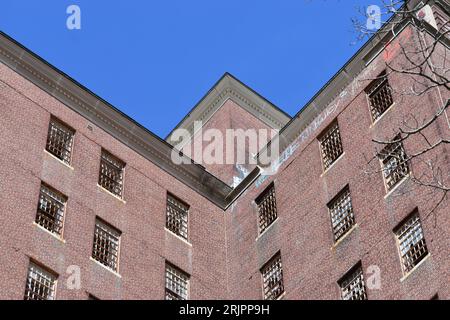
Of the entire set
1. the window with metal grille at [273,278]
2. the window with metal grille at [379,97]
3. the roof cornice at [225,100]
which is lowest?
the window with metal grille at [273,278]

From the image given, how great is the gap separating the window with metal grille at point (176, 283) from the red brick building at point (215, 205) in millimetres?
51

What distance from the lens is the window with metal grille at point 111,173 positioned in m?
41.7

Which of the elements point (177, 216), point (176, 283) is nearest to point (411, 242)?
point (176, 283)

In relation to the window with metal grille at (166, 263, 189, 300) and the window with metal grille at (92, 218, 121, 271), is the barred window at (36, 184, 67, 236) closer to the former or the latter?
the window with metal grille at (92, 218, 121, 271)

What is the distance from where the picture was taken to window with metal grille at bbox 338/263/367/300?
117ft

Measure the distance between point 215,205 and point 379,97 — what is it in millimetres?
10456

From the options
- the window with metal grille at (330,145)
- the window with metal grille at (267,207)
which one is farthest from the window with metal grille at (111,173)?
the window with metal grille at (330,145)

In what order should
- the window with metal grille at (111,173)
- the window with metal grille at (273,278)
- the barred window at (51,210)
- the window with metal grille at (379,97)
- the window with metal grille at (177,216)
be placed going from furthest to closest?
the window with metal grille at (177,216), the window with metal grille at (111,173), the window with metal grille at (273,278), the window with metal grille at (379,97), the barred window at (51,210)

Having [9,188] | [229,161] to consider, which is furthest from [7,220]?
[229,161]

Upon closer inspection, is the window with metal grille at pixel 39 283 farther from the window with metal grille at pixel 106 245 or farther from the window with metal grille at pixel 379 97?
the window with metal grille at pixel 379 97

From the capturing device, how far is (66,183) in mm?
39469

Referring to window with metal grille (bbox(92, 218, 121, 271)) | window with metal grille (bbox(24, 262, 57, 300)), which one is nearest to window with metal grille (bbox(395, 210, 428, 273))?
window with metal grille (bbox(92, 218, 121, 271))

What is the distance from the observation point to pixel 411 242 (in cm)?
3434
